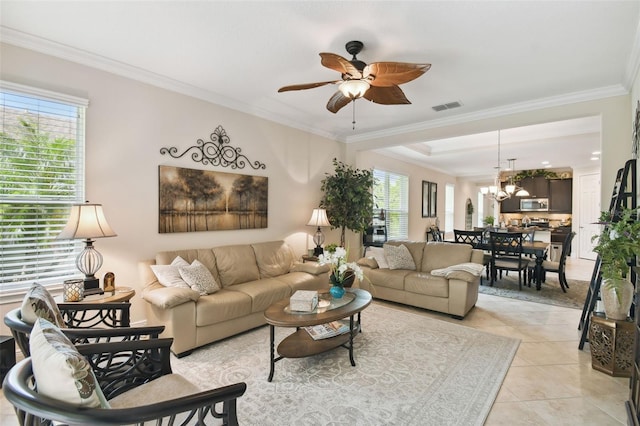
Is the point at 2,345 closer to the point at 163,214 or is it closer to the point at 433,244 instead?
the point at 163,214

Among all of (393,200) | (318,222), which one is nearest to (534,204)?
(393,200)

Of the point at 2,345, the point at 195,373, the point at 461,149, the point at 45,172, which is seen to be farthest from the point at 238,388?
the point at 461,149

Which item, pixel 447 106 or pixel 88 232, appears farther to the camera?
pixel 447 106

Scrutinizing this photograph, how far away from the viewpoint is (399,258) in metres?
4.59

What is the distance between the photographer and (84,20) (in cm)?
236

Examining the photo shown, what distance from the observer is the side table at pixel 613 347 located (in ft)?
8.18

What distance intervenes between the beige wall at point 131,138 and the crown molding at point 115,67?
0.05 meters

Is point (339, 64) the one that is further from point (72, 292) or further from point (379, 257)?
point (379, 257)

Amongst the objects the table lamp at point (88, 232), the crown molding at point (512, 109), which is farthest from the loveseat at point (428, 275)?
the table lamp at point (88, 232)

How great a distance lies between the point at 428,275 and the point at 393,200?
3560 millimetres

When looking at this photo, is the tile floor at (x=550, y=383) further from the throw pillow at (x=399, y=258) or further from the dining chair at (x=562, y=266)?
the dining chair at (x=562, y=266)

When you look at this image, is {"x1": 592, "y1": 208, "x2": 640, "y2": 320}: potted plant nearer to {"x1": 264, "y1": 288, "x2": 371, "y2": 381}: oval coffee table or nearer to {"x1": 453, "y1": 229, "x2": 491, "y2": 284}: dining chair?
{"x1": 264, "y1": 288, "x2": 371, "y2": 381}: oval coffee table

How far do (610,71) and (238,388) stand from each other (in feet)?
14.3

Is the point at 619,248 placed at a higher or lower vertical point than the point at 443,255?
higher
